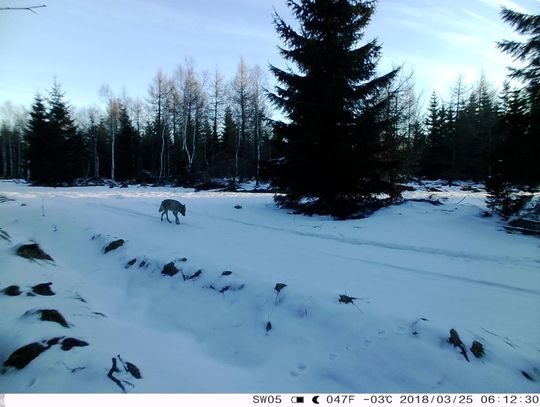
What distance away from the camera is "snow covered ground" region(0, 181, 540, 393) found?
153 inches

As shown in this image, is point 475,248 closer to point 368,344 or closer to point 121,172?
point 368,344

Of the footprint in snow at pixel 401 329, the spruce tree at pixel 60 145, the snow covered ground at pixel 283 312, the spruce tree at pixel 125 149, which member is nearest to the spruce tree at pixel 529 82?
the snow covered ground at pixel 283 312

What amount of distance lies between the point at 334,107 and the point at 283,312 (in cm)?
1030

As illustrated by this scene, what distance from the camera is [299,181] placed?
46.6 feet

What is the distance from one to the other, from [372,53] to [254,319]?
1285 cm

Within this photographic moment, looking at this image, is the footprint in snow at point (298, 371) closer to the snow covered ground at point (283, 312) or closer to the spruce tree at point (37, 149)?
the snow covered ground at point (283, 312)

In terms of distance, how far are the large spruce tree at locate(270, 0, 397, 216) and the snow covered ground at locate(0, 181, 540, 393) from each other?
3809 millimetres

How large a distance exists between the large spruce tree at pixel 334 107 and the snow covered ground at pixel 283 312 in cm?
381

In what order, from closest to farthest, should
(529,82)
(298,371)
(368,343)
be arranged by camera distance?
1. (298,371)
2. (368,343)
3. (529,82)

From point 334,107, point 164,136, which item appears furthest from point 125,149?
point 334,107

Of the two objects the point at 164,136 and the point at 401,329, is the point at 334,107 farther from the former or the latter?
the point at 164,136

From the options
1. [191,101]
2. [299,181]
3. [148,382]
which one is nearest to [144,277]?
[148,382]

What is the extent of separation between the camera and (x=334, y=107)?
1345 centimetres

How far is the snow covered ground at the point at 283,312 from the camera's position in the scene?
153 inches
